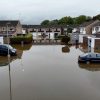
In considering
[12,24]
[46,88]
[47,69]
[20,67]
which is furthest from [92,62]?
[12,24]

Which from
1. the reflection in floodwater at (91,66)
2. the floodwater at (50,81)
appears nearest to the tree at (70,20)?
the reflection in floodwater at (91,66)

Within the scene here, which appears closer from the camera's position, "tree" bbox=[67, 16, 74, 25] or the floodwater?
the floodwater

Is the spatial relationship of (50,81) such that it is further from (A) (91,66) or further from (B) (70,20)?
(B) (70,20)

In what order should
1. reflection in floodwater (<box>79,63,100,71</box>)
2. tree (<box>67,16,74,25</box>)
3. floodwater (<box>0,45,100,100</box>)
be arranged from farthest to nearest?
1. tree (<box>67,16,74,25</box>)
2. reflection in floodwater (<box>79,63,100,71</box>)
3. floodwater (<box>0,45,100,100</box>)

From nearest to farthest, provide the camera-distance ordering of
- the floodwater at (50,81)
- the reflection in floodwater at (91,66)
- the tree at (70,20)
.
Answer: the floodwater at (50,81)
the reflection in floodwater at (91,66)
the tree at (70,20)

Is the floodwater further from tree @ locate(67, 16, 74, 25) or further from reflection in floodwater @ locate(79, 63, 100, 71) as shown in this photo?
tree @ locate(67, 16, 74, 25)

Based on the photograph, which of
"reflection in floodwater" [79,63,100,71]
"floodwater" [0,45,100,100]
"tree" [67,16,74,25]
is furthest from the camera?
"tree" [67,16,74,25]

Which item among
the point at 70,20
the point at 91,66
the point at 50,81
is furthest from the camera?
the point at 70,20

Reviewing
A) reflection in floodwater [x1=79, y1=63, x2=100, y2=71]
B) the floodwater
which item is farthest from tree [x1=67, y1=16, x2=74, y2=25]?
the floodwater

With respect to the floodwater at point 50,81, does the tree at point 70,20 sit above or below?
above

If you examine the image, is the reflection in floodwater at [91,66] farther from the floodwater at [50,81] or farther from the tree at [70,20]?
the tree at [70,20]

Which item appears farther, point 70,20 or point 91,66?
point 70,20

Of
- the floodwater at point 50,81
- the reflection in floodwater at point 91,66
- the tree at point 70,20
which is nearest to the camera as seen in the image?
the floodwater at point 50,81

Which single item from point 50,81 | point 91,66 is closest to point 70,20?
point 91,66
